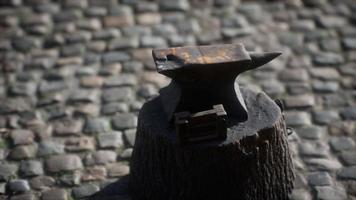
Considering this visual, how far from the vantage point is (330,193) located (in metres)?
5.28

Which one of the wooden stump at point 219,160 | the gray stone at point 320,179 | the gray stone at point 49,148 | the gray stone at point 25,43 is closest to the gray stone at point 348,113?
the gray stone at point 320,179

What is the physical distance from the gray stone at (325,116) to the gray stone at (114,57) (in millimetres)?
2359

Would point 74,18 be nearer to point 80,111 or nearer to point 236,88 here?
point 80,111

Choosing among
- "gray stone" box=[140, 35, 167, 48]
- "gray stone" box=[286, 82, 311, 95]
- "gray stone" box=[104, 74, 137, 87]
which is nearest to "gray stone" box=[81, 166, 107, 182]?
"gray stone" box=[104, 74, 137, 87]

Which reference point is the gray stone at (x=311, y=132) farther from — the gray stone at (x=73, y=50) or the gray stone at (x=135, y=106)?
the gray stone at (x=73, y=50)

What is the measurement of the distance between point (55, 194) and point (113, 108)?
4.50ft

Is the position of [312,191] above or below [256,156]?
below

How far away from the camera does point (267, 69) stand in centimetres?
701

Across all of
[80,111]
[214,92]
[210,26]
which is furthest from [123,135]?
[210,26]

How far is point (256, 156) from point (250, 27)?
11.0 ft

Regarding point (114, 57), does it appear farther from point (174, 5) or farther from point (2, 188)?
point (2, 188)

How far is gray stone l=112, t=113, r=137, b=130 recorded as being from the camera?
243 inches

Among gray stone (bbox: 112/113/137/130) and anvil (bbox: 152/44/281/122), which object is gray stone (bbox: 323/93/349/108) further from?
gray stone (bbox: 112/113/137/130)

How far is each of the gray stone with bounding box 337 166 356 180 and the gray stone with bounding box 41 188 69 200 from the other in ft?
8.20
